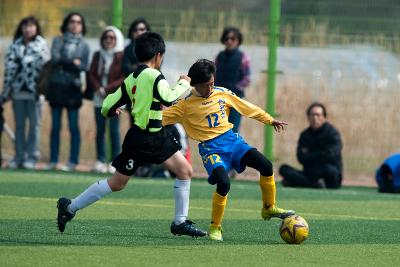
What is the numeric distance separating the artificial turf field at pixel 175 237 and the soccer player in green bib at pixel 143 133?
245 mm

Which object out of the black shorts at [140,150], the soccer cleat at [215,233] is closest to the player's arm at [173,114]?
the black shorts at [140,150]

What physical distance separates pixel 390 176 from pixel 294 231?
6.91 m

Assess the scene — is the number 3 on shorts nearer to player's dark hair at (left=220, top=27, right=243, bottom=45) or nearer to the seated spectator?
the seated spectator

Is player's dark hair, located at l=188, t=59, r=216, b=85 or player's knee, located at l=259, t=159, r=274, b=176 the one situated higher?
player's dark hair, located at l=188, t=59, r=216, b=85

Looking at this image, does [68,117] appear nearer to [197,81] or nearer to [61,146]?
[61,146]

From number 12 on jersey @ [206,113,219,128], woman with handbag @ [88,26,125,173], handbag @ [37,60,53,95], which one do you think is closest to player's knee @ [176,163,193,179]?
number 12 on jersey @ [206,113,219,128]

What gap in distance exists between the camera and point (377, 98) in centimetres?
1869

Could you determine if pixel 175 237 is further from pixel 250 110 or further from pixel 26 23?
pixel 26 23

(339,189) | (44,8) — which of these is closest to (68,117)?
(44,8)

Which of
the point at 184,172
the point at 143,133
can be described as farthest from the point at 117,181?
the point at 184,172

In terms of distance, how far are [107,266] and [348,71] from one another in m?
11.2

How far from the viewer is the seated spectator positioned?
1631cm

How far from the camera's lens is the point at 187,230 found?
10.2 meters

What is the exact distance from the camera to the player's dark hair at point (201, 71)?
410 inches
